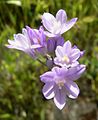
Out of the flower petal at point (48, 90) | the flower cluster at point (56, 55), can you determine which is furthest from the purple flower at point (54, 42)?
the flower petal at point (48, 90)

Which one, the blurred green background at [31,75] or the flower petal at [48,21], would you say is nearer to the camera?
the flower petal at [48,21]

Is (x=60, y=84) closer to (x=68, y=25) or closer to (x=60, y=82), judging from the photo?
(x=60, y=82)

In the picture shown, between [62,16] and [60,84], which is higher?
[62,16]

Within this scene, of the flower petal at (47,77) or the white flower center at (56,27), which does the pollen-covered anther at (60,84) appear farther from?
the white flower center at (56,27)

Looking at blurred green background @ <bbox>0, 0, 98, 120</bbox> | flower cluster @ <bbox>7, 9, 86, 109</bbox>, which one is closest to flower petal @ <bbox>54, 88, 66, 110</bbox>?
flower cluster @ <bbox>7, 9, 86, 109</bbox>

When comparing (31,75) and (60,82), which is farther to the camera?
(31,75)

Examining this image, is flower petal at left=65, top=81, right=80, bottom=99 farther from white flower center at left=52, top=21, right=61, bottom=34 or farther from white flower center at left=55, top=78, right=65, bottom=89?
white flower center at left=52, top=21, right=61, bottom=34

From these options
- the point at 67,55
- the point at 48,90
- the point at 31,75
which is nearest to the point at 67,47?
the point at 67,55
